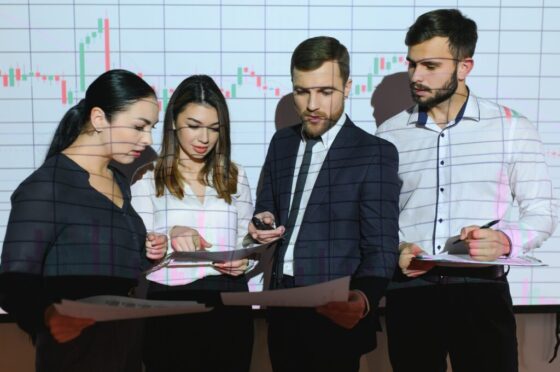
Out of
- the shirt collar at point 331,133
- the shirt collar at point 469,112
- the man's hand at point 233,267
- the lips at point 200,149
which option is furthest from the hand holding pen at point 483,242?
the lips at point 200,149

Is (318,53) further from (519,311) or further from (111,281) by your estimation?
(519,311)

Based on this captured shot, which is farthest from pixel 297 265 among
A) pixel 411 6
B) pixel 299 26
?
pixel 411 6

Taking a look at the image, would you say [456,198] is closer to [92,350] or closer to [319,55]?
[319,55]

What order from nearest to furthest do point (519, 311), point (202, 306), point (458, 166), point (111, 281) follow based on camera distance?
point (202, 306)
point (111, 281)
point (458, 166)
point (519, 311)

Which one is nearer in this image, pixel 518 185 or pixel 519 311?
pixel 518 185

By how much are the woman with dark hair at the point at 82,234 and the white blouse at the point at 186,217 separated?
0.05m

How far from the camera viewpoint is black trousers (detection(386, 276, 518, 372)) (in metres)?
1.19

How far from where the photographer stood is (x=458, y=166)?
4.00 ft

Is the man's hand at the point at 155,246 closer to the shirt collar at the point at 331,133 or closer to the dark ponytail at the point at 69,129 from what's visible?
the dark ponytail at the point at 69,129

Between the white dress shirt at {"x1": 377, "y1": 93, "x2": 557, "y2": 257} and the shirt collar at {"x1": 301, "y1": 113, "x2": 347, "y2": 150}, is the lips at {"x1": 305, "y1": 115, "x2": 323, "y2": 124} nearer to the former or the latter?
the shirt collar at {"x1": 301, "y1": 113, "x2": 347, "y2": 150}

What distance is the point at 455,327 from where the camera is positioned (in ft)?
3.98

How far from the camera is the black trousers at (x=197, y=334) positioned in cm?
121

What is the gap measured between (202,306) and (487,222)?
2.29 ft

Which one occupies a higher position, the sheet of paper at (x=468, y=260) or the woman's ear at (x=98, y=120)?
the woman's ear at (x=98, y=120)
